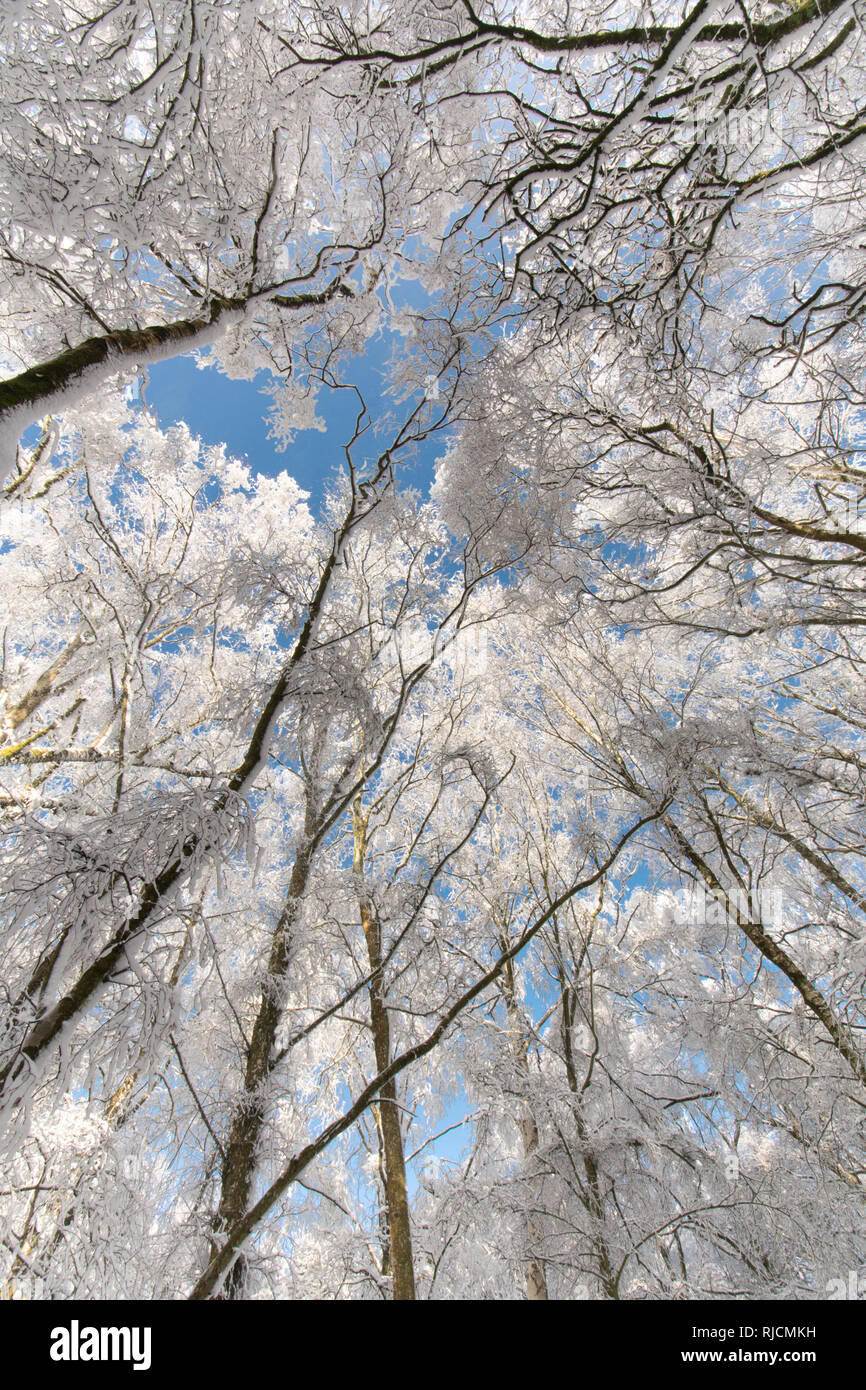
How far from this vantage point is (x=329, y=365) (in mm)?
4102

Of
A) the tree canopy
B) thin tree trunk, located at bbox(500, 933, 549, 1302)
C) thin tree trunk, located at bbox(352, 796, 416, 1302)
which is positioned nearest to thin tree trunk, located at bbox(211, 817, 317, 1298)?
the tree canopy

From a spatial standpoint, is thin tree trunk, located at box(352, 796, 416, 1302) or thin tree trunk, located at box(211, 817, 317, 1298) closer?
thin tree trunk, located at box(211, 817, 317, 1298)

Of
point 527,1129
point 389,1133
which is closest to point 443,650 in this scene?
point 389,1133

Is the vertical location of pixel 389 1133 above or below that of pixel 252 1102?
below

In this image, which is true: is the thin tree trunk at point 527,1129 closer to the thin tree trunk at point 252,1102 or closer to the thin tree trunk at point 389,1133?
the thin tree trunk at point 389,1133

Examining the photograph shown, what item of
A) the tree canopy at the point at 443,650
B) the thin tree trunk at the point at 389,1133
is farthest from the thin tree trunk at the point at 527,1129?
the thin tree trunk at the point at 389,1133

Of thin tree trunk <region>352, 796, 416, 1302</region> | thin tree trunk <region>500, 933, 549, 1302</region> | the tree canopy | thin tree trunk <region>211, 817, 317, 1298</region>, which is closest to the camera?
the tree canopy

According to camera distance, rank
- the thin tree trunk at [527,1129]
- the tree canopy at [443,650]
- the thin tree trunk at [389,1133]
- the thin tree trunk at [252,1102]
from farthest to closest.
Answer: the thin tree trunk at [527,1129], the thin tree trunk at [389,1133], the thin tree trunk at [252,1102], the tree canopy at [443,650]

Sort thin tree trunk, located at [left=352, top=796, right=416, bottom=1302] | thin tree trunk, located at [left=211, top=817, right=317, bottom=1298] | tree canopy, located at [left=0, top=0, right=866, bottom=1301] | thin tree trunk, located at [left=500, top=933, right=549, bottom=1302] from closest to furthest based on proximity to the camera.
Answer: tree canopy, located at [left=0, top=0, right=866, bottom=1301] < thin tree trunk, located at [left=211, top=817, right=317, bottom=1298] < thin tree trunk, located at [left=352, top=796, right=416, bottom=1302] < thin tree trunk, located at [left=500, top=933, right=549, bottom=1302]

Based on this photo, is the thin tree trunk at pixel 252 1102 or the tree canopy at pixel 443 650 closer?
the tree canopy at pixel 443 650

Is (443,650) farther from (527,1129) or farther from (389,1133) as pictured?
(527,1129)

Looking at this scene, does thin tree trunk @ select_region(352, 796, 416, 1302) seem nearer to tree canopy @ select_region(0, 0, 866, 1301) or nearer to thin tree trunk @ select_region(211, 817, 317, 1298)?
tree canopy @ select_region(0, 0, 866, 1301)

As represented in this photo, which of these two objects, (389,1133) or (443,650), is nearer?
(443,650)

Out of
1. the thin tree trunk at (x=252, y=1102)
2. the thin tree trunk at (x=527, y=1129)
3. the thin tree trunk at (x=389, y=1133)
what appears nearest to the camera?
the thin tree trunk at (x=252, y=1102)
